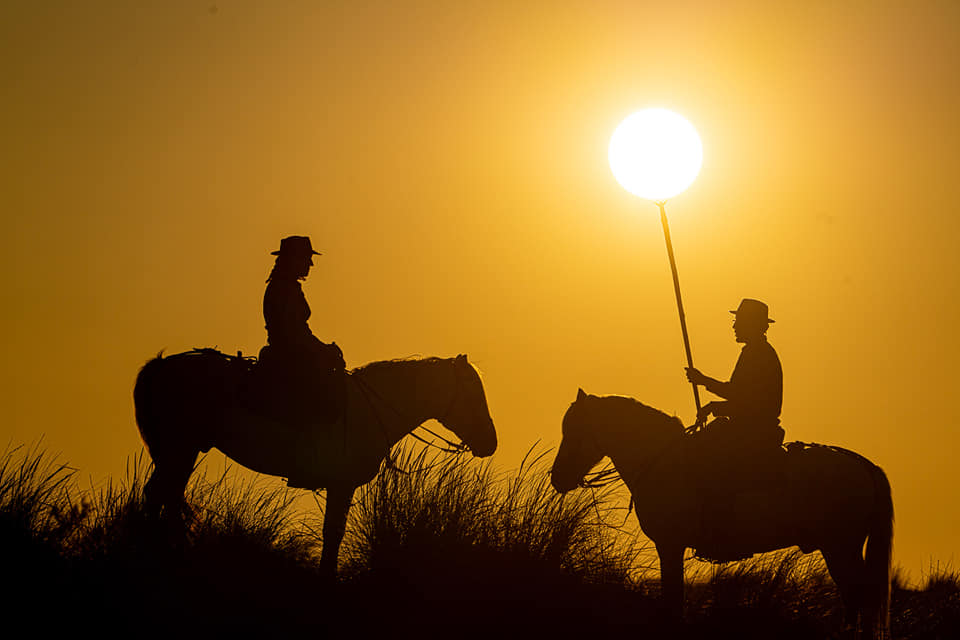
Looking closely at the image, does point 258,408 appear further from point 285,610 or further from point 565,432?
point 565,432

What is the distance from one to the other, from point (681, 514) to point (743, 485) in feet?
2.08

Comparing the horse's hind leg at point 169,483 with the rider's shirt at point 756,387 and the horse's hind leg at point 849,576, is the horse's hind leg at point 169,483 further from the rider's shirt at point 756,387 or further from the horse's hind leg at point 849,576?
the horse's hind leg at point 849,576

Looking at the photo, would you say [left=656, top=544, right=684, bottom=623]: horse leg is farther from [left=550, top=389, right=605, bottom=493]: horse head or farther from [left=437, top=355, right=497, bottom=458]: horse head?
[left=437, top=355, right=497, bottom=458]: horse head

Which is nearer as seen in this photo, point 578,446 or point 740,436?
point 740,436

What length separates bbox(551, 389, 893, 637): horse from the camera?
9.25 metres

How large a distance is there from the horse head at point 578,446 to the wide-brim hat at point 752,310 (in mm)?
1674

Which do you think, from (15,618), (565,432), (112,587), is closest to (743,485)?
(565,432)

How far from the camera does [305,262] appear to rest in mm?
10227

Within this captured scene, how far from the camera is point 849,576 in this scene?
30.7 ft

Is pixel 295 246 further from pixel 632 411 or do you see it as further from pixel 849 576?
pixel 849 576

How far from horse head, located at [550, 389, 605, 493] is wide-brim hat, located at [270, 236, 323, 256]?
311 cm

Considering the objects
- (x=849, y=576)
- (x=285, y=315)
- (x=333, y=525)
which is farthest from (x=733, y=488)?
(x=285, y=315)

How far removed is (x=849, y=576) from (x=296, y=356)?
5551 millimetres

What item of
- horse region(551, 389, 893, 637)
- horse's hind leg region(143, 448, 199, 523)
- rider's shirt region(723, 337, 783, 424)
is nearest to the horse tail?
horse region(551, 389, 893, 637)
